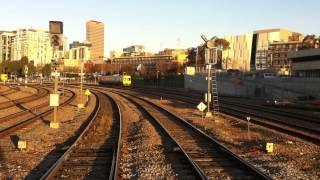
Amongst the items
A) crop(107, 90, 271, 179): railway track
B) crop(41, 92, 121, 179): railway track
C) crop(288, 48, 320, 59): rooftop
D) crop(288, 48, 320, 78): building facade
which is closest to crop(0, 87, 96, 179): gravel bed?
crop(41, 92, 121, 179): railway track

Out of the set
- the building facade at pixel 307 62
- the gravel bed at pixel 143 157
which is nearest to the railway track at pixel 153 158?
the gravel bed at pixel 143 157

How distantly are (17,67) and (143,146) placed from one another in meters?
185

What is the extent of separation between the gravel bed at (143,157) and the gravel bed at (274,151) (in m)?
2.76

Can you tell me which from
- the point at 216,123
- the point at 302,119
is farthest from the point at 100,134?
the point at 302,119

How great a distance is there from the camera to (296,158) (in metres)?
15.5

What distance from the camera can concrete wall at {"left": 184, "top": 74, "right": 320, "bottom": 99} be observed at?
65.6m

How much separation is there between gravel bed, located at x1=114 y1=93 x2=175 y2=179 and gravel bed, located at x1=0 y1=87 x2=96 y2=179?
231 cm

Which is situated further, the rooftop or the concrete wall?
the rooftop

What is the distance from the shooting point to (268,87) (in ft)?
238

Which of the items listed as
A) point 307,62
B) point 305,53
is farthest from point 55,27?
point 307,62

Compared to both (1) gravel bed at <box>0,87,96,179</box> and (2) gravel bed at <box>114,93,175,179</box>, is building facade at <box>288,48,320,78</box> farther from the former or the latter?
(1) gravel bed at <box>0,87,96,179</box>

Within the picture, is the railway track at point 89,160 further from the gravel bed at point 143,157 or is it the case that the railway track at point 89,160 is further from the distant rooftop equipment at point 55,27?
the distant rooftop equipment at point 55,27

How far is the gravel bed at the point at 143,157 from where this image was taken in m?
12.5

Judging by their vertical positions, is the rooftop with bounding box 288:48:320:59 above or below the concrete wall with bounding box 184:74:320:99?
above
